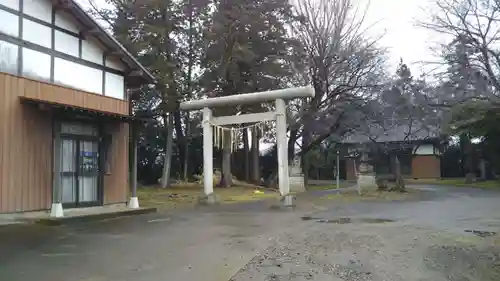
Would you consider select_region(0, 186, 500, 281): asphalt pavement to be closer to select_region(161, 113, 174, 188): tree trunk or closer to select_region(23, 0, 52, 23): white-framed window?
select_region(23, 0, 52, 23): white-framed window

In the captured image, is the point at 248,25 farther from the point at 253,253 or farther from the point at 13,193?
the point at 253,253

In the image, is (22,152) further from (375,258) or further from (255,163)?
Result: (255,163)

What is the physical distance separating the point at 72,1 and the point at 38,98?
2888mm

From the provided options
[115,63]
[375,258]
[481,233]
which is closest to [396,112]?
[115,63]

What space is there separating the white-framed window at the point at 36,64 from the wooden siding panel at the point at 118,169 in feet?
9.28

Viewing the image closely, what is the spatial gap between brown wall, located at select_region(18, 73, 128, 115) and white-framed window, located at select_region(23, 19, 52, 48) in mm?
1093

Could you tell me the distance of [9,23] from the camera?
1188 centimetres

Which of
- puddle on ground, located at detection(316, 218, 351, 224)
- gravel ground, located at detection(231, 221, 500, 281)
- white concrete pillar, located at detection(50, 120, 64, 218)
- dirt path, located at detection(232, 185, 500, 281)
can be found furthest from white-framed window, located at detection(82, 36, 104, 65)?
gravel ground, located at detection(231, 221, 500, 281)

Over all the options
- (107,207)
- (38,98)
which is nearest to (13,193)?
(38,98)

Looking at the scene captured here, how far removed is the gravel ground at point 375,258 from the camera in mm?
6496

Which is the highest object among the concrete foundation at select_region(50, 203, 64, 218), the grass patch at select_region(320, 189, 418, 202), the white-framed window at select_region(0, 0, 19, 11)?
the white-framed window at select_region(0, 0, 19, 11)

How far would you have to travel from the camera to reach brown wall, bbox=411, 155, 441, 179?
42.6m

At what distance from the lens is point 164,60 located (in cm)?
2459

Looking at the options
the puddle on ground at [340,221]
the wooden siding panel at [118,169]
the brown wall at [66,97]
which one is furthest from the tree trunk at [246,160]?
A: the puddle on ground at [340,221]
